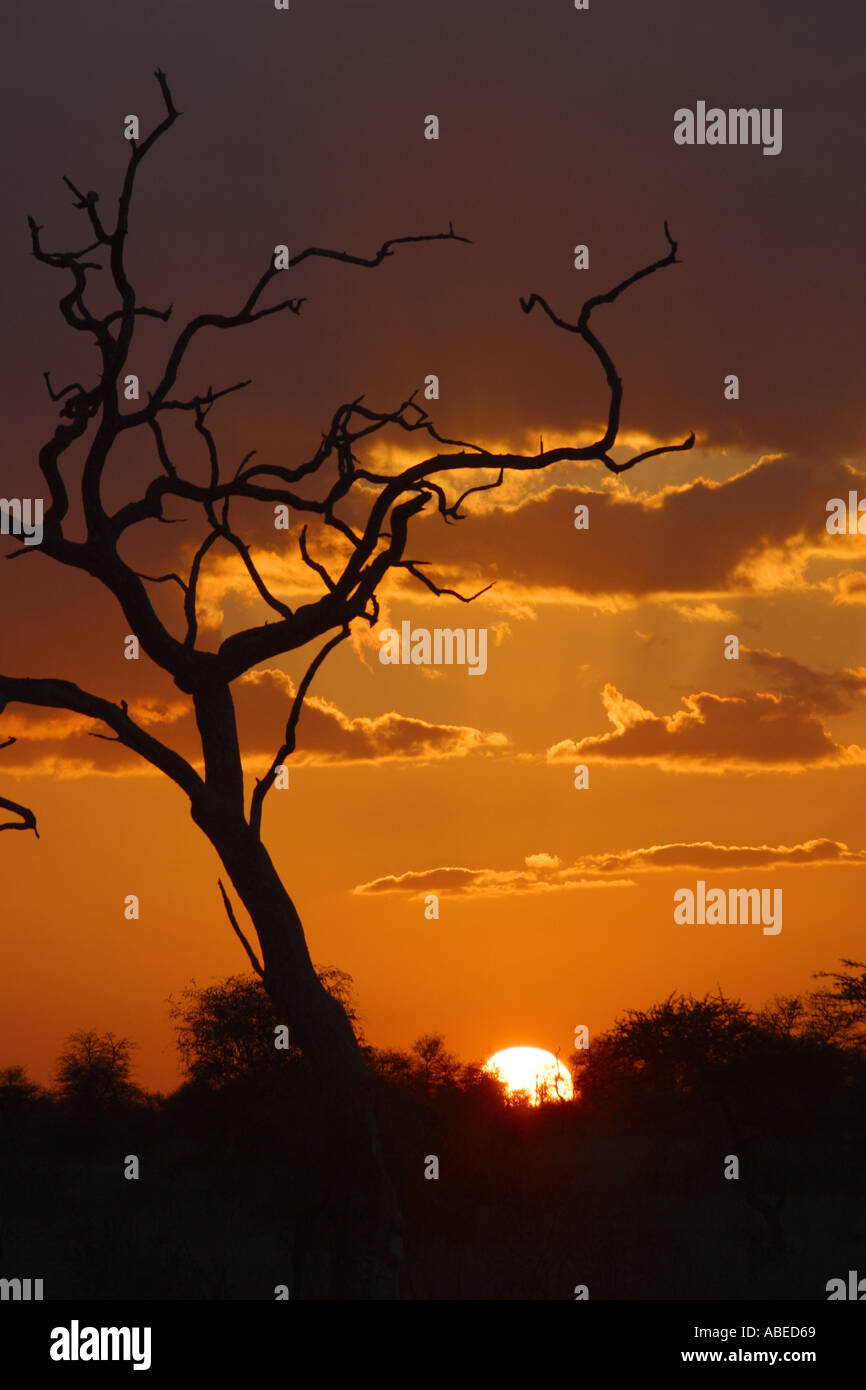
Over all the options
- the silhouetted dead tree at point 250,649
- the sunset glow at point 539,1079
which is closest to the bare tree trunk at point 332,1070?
the silhouetted dead tree at point 250,649

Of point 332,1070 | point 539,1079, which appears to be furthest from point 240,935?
point 539,1079

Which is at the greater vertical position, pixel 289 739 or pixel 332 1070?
pixel 289 739

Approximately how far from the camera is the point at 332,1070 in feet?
41.7

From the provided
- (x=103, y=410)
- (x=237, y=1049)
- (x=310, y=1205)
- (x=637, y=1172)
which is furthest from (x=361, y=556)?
(x=637, y=1172)

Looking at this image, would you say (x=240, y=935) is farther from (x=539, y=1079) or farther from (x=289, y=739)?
(x=539, y=1079)

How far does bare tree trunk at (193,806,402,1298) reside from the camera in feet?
41.5

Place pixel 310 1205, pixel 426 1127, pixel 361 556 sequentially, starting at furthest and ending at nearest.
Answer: pixel 426 1127 < pixel 310 1205 < pixel 361 556

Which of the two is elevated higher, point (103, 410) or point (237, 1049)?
point (103, 410)

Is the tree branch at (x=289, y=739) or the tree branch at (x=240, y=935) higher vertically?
the tree branch at (x=289, y=739)

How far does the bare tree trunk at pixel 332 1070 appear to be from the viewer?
41.5ft

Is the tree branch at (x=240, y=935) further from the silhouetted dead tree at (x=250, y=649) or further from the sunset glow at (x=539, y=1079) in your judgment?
the sunset glow at (x=539, y=1079)
